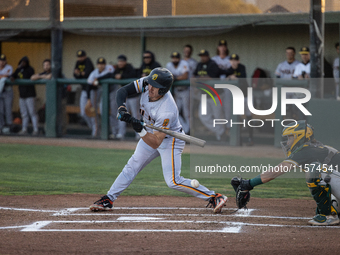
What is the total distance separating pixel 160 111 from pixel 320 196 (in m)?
1.77

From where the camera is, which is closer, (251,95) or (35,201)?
(35,201)

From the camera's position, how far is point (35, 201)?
6078 mm

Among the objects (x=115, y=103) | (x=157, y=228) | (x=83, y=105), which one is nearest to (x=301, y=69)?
(x=115, y=103)

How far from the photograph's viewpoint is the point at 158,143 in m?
5.28

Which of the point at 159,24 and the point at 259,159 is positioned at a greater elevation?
the point at 159,24

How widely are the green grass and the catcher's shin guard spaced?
5.99 ft

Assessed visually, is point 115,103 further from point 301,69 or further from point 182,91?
point 301,69

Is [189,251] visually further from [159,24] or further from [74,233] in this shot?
[159,24]

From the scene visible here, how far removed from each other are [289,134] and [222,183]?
2.99 meters

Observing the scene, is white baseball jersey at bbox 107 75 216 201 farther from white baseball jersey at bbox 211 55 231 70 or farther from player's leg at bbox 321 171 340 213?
white baseball jersey at bbox 211 55 231 70

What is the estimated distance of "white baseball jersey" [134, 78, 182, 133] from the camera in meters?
5.20

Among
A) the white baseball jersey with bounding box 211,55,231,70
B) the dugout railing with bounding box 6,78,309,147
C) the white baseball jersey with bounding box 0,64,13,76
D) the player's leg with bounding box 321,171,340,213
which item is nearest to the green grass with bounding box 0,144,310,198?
the dugout railing with bounding box 6,78,309,147

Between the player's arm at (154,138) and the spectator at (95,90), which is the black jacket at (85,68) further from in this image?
the player's arm at (154,138)

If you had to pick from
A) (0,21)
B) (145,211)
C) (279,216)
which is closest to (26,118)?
(0,21)
